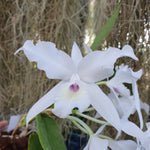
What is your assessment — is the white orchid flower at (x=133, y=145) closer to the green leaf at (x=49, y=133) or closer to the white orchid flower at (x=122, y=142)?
the white orchid flower at (x=122, y=142)

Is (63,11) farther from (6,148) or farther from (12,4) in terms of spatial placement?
(6,148)

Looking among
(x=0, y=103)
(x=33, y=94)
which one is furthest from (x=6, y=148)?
(x=0, y=103)

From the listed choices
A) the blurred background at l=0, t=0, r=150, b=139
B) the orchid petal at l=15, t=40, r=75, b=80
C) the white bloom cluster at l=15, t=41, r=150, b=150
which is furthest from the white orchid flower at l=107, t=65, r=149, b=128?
the blurred background at l=0, t=0, r=150, b=139

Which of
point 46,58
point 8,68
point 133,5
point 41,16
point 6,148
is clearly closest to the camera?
point 46,58

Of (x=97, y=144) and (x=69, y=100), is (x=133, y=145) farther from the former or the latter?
(x=69, y=100)

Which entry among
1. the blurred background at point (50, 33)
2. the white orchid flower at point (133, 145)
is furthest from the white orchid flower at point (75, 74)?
the blurred background at point (50, 33)

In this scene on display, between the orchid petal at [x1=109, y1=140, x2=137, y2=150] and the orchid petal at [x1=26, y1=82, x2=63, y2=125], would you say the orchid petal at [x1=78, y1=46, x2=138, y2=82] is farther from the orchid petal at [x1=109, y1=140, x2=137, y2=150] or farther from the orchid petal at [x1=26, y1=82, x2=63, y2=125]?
the orchid petal at [x1=109, y1=140, x2=137, y2=150]

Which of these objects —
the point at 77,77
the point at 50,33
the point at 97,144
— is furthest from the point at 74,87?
the point at 50,33

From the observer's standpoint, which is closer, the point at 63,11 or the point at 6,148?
the point at 6,148
